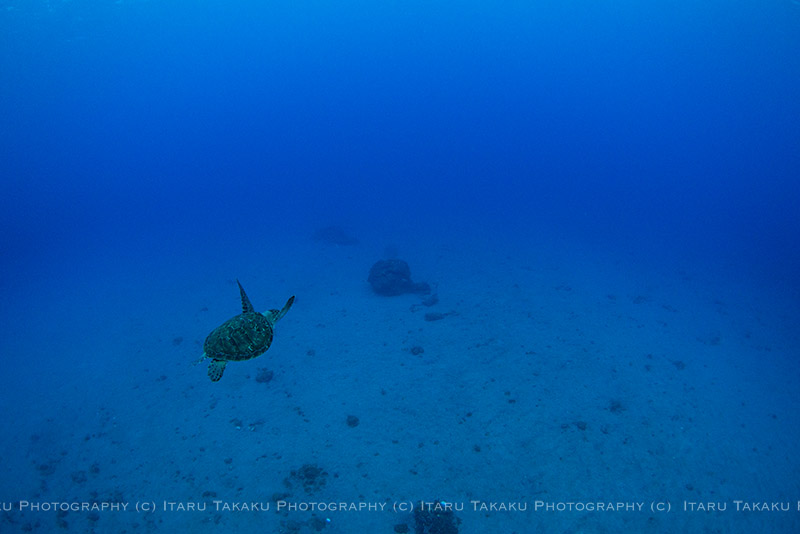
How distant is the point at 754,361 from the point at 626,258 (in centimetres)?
1827

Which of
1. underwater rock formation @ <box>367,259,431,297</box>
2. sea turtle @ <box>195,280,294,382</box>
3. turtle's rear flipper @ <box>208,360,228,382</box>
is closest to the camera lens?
sea turtle @ <box>195,280,294,382</box>

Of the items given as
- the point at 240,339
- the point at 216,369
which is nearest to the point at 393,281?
the point at 216,369

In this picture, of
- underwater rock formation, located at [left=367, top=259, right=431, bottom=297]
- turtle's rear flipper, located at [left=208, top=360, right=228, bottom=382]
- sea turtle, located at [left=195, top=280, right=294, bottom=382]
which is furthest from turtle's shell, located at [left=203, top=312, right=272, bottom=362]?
underwater rock formation, located at [left=367, top=259, right=431, bottom=297]

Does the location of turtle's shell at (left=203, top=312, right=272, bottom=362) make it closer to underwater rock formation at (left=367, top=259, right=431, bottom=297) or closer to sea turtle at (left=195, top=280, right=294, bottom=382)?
sea turtle at (left=195, top=280, right=294, bottom=382)

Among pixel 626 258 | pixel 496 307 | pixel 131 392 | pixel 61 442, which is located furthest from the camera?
Result: pixel 626 258

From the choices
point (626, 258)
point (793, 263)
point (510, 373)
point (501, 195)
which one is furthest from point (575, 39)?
point (510, 373)

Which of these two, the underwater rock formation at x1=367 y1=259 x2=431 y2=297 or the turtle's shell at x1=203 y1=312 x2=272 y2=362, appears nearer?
the turtle's shell at x1=203 y1=312 x2=272 y2=362

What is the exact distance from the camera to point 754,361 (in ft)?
55.9

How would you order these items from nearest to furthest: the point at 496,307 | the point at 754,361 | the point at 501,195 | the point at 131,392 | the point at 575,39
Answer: the point at 131,392, the point at 754,361, the point at 496,307, the point at 501,195, the point at 575,39

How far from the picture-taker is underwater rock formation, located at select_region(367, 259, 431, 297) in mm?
22188

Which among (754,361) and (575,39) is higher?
(575,39)

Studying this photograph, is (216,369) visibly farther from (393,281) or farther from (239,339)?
(393,281)

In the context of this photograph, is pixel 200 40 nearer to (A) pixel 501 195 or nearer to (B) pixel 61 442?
(A) pixel 501 195

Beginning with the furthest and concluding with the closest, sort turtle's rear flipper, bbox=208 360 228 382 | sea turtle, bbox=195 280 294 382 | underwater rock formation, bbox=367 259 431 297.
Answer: underwater rock formation, bbox=367 259 431 297 < turtle's rear flipper, bbox=208 360 228 382 < sea turtle, bbox=195 280 294 382
